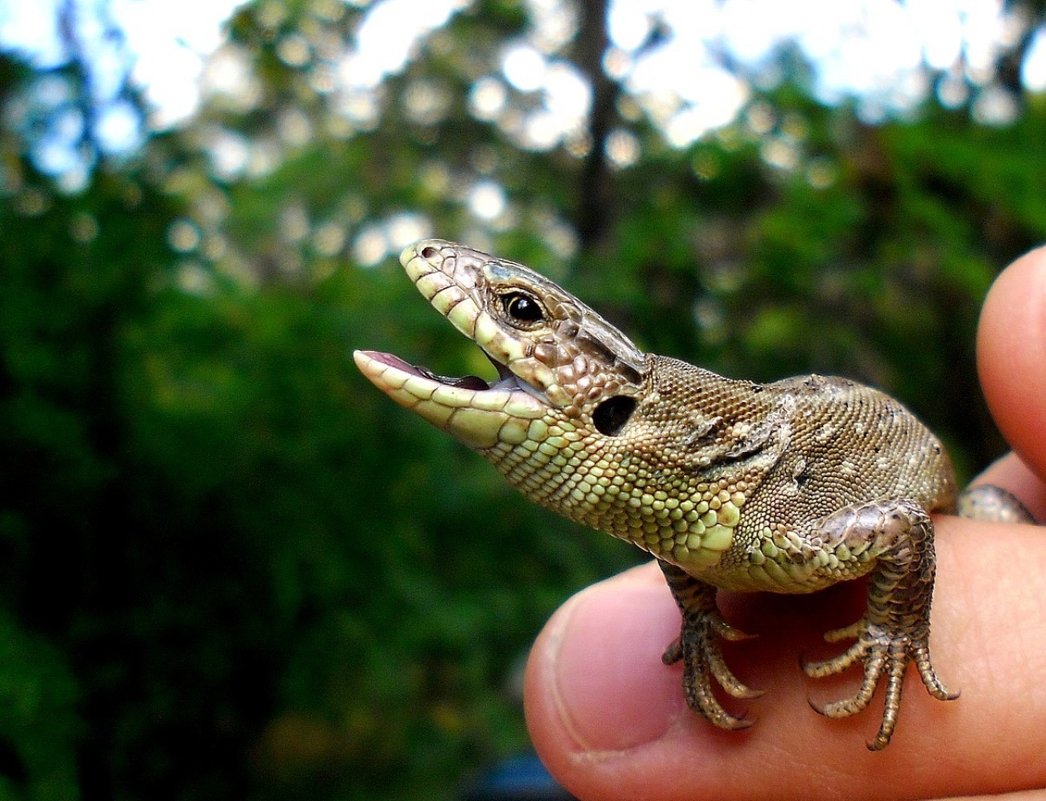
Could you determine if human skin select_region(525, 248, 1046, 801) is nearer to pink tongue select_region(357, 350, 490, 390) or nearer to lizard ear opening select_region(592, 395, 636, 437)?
lizard ear opening select_region(592, 395, 636, 437)

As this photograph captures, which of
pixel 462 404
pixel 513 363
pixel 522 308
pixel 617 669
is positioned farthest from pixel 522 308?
pixel 617 669

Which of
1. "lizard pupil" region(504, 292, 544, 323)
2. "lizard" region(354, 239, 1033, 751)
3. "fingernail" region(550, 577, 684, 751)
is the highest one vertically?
"lizard pupil" region(504, 292, 544, 323)

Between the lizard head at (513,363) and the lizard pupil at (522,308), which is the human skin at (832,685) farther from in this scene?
the lizard pupil at (522,308)

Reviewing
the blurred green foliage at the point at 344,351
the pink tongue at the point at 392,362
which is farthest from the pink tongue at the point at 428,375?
the blurred green foliage at the point at 344,351

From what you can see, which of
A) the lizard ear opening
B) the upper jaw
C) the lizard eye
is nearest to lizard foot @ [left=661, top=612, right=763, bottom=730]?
the lizard ear opening

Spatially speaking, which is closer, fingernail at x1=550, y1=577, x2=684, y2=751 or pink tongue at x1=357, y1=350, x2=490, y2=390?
pink tongue at x1=357, y1=350, x2=490, y2=390

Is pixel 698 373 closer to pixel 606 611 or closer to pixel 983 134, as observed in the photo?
pixel 606 611

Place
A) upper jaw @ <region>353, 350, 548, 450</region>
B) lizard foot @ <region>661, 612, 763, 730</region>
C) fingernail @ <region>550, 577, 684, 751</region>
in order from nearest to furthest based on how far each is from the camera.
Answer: upper jaw @ <region>353, 350, 548, 450</region>, lizard foot @ <region>661, 612, 763, 730</region>, fingernail @ <region>550, 577, 684, 751</region>

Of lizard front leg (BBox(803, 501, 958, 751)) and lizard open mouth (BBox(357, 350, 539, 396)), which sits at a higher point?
lizard open mouth (BBox(357, 350, 539, 396))
